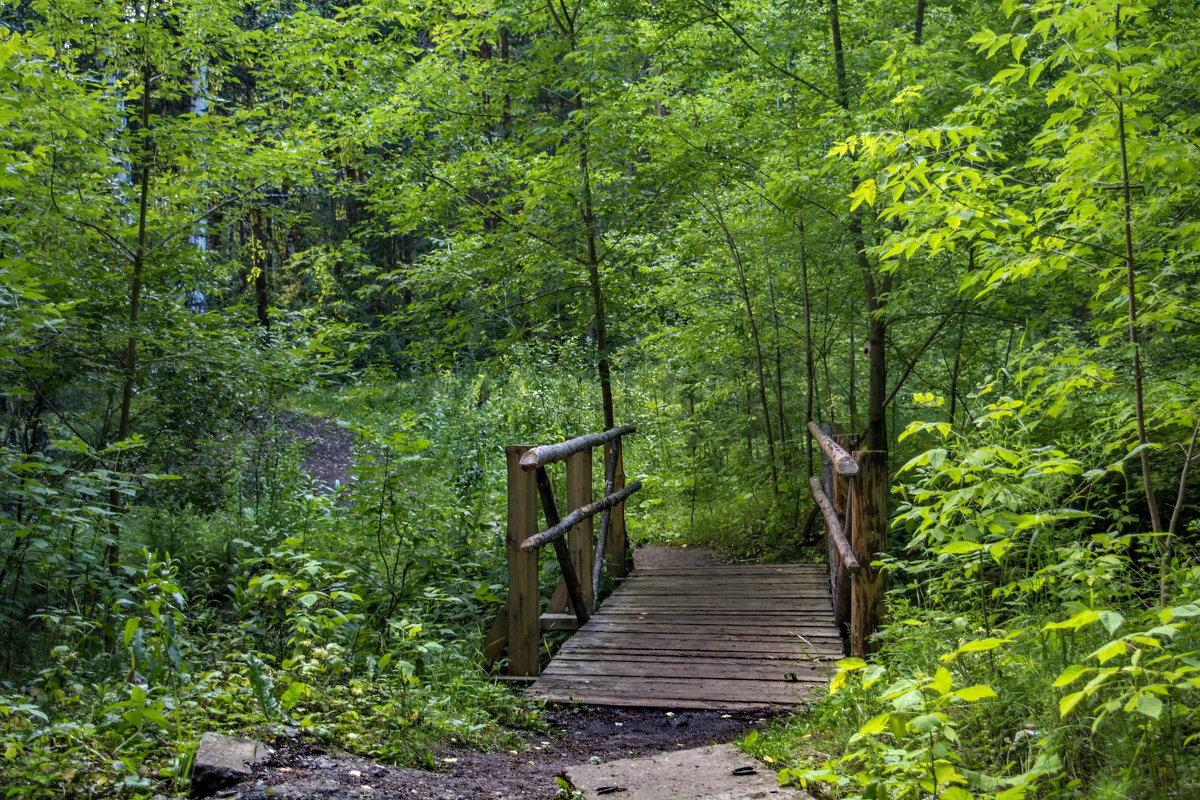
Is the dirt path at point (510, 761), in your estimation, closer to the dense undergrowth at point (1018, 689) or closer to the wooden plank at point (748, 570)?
the dense undergrowth at point (1018, 689)

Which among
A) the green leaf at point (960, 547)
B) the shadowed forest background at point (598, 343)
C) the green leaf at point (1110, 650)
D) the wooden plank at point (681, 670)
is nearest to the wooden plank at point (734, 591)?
the shadowed forest background at point (598, 343)

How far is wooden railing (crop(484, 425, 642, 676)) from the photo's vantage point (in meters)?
5.52

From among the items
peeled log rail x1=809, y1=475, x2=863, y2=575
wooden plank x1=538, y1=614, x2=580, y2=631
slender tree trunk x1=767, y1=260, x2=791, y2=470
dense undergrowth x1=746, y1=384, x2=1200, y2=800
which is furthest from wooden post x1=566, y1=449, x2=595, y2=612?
slender tree trunk x1=767, y1=260, x2=791, y2=470

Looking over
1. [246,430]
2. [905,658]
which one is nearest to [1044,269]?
[905,658]

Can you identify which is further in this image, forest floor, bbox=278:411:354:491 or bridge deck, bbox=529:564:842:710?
forest floor, bbox=278:411:354:491

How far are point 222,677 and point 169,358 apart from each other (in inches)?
126

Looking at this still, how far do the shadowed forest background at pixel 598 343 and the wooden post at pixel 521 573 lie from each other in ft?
1.59

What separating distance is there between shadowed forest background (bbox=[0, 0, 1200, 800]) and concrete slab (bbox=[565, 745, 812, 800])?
0.16 meters

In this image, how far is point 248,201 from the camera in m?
7.50

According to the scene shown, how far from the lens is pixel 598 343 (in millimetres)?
8336

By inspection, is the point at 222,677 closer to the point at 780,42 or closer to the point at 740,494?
the point at 780,42

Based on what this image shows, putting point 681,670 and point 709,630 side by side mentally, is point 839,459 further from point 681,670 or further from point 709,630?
point 709,630

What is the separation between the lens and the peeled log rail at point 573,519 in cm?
548

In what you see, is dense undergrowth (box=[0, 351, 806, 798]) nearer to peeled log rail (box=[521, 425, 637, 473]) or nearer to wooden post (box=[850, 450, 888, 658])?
peeled log rail (box=[521, 425, 637, 473])
